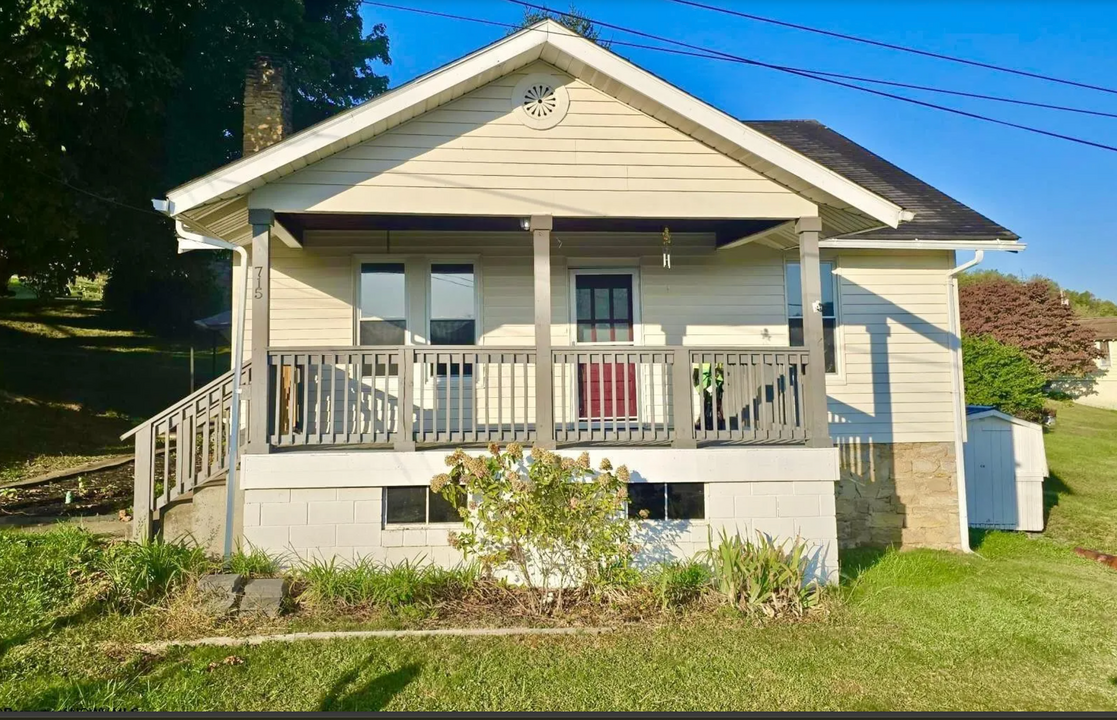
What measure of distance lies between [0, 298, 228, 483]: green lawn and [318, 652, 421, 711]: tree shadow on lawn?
28.6 ft

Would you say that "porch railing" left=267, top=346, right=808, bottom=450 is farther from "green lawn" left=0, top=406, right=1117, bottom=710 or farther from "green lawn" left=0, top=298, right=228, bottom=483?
"green lawn" left=0, top=298, right=228, bottom=483

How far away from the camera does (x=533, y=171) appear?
7.34 metres

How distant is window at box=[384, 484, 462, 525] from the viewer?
23.4 feet

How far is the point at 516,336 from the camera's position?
9.29 meters

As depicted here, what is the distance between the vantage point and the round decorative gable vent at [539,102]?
7.36 m

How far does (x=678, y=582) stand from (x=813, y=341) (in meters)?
2.79

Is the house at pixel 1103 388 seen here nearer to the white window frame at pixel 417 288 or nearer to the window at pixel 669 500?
the window at pixel 669 500

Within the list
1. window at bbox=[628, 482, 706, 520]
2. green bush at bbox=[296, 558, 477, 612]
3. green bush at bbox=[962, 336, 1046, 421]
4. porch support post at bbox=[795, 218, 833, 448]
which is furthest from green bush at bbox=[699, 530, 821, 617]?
green bush at bbox=[962, 336, 1046, 421]

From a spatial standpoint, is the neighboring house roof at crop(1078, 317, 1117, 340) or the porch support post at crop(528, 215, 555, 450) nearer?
the porch support post at crop(528, 215, 555, 450)

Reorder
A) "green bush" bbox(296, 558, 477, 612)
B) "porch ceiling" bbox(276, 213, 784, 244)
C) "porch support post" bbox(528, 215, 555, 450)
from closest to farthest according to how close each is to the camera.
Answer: "green bush" bbox(296, 558, 477, 612) → "porch support post" bbox(528, 215, 555, 450) → "porch ceiling" bbox(276, 213, 784, 244)

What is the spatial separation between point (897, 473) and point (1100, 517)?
237 inches

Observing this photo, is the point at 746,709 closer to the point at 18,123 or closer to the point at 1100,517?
the point at 1100,517

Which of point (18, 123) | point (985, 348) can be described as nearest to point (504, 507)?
point (18, 123)

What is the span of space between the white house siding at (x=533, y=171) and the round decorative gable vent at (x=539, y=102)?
0.19 feet
